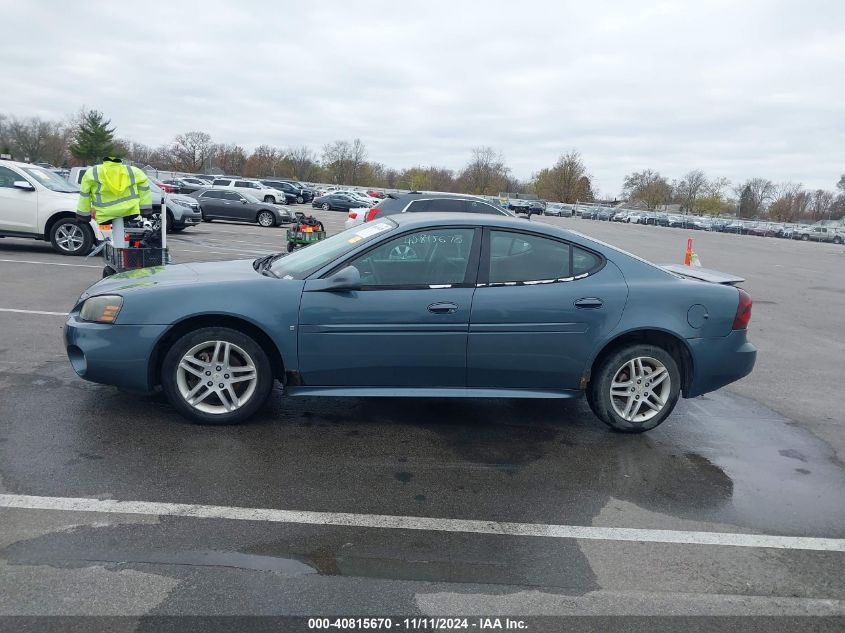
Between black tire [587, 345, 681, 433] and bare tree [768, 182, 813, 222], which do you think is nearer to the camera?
black tire [587, 345, 681, 433]

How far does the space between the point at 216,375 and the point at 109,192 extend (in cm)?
523

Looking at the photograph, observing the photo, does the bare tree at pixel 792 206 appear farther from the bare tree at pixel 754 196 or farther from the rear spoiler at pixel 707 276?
the rear spoiler at pixel 707 276

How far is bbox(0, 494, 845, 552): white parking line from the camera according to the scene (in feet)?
11.5

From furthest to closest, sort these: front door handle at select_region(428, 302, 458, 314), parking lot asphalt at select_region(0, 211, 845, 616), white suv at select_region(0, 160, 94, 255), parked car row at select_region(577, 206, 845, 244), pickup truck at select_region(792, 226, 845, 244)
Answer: parked car row at select_region(577, 206, 845, 244)
pickup truck at select_region(792, 226, 845, 244)
white suv at select_region(0, 160, 94, 255)
front door handle at select_region(428, 302, 458, 314)
parking lot asphalt at select_region(0, 211, 845, 616)

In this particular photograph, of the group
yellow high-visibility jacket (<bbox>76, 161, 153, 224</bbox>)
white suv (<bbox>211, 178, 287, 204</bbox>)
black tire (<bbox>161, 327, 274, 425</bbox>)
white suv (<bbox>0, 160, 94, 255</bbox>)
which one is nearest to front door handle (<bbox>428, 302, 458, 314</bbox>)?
black tire (<bbox>161, 327, 274, 425</bbox>)

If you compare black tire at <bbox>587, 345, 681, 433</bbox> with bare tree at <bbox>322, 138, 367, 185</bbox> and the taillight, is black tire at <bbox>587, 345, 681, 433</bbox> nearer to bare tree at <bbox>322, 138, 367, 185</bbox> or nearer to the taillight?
the taillight

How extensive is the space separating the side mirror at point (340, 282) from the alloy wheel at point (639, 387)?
2017 millimetres

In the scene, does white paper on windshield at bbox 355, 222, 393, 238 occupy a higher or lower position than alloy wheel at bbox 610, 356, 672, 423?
higher

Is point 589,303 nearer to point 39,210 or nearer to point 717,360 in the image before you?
point 717,360

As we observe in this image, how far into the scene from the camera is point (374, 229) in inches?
203

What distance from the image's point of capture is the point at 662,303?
494cm

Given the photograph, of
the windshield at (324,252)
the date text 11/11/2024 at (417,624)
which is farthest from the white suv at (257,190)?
the date text 11/11/2024 at (417,624)

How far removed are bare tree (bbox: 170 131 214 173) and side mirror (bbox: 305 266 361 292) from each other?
106m

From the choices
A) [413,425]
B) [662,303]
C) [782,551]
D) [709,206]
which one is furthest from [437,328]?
[709,206]
